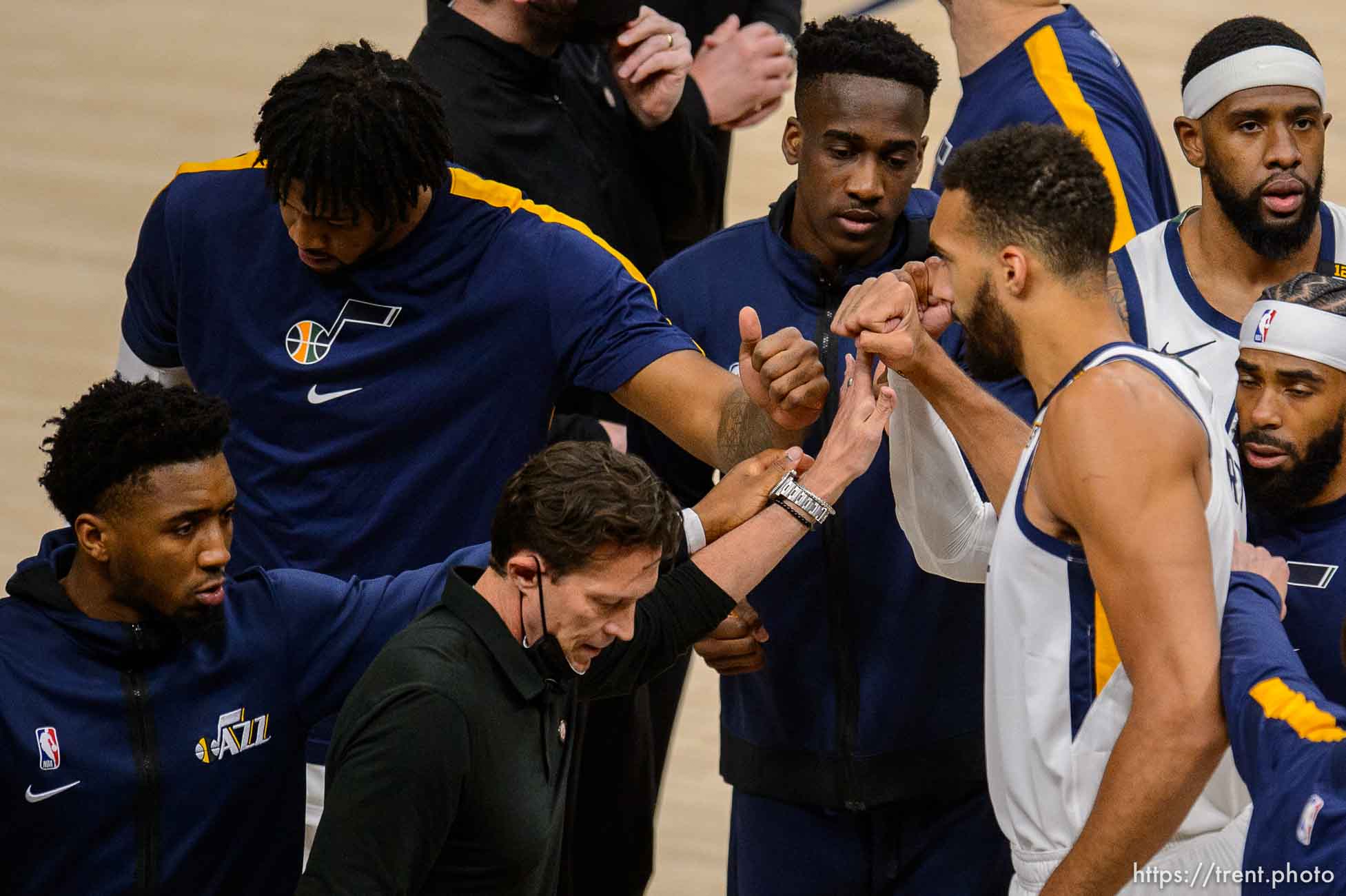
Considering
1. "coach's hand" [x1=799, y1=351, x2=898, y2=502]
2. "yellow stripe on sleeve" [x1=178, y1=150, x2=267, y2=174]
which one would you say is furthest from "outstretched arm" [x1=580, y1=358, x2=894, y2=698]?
"yellow stripe on sleeve" [x1=178, y1=150, x2=267, y2=174]

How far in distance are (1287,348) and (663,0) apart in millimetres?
2401

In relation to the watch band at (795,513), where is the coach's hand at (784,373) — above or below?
above

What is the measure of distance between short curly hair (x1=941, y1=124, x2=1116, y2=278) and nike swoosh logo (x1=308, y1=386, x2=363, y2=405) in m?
1.37

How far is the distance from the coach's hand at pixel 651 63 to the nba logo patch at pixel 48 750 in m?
2.20

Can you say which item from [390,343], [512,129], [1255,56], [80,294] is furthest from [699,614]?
[80,294]

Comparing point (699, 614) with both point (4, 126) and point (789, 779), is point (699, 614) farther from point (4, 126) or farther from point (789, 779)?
point (4, 126)

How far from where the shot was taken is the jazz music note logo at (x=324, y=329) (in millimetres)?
3762

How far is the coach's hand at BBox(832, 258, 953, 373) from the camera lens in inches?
128

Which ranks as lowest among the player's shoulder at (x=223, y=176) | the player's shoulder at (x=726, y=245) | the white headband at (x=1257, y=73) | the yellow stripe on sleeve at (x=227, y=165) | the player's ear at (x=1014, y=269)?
the player's ear at (x=1014, y=269)

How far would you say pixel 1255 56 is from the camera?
13.0 feet

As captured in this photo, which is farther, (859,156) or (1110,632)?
(859,156)

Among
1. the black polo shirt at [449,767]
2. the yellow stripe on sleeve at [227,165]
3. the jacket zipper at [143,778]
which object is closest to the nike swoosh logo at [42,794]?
the jacket zipper at [143,778]

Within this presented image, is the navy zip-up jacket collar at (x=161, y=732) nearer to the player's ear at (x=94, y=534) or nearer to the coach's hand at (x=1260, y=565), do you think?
the player's ear at (x=94, y=534)

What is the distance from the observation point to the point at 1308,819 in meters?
2.55
